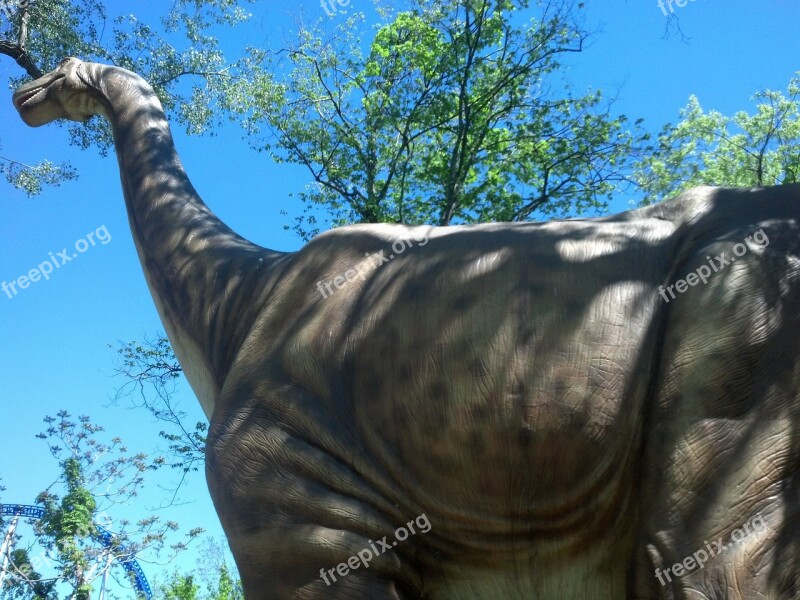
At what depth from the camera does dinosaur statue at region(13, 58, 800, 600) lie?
8.87ft

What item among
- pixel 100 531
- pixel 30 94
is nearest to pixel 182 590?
pixel 100 531

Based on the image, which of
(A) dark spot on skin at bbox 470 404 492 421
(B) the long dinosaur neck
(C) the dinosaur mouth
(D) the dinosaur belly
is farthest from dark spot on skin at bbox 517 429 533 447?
(C) the dinosaur mouth

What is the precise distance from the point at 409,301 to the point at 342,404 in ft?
1.78

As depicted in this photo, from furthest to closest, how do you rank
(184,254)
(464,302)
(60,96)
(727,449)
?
(60,96)
(184,254)
(464,302)
(727,449)

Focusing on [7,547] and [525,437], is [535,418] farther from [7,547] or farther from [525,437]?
[7,547]

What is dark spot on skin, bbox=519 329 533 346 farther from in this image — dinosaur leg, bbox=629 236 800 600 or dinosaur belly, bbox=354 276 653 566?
dinosaur leg, bbox=629 236 800 600

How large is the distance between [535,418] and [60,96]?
17.0 feet

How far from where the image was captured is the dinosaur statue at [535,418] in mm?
2705

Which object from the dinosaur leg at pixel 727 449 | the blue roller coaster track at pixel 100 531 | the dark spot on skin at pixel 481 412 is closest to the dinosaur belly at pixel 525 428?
the dark spot on skin at pixel 481 412

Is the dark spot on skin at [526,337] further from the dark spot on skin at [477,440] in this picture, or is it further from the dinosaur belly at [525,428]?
the dark spot on skin at [477,440]

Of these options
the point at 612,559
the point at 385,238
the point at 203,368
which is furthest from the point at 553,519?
the point at 203,368

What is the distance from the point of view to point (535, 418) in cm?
298

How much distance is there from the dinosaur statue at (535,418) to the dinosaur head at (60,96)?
3491 millimetres

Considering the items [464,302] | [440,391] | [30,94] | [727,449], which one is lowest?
[727,449]
